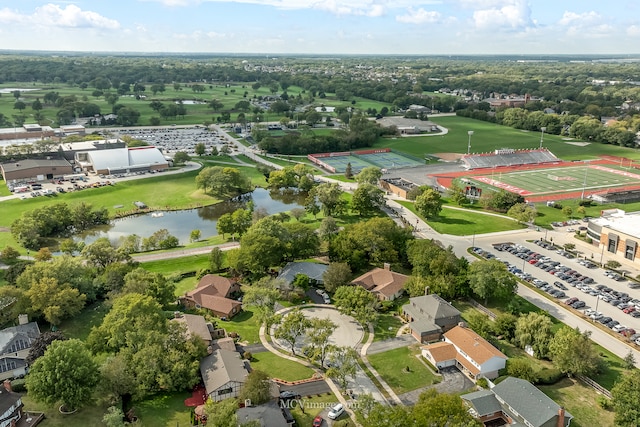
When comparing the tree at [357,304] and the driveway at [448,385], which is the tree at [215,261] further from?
the driveway at [448,385]

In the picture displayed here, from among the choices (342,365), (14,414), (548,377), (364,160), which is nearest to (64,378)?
(14,414)

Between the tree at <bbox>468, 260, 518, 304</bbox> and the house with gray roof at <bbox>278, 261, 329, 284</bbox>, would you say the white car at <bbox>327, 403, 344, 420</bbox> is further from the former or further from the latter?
the tree at <bbox>468, 260, 518, 304</bbox>

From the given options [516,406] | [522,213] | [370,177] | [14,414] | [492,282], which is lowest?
[516,406]

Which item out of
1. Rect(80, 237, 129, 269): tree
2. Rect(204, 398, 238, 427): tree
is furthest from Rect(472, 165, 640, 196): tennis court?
Rect(204, 398, 238, 427): tree

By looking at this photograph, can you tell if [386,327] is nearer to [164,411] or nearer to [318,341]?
[318,341]

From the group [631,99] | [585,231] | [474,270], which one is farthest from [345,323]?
[631,99]
